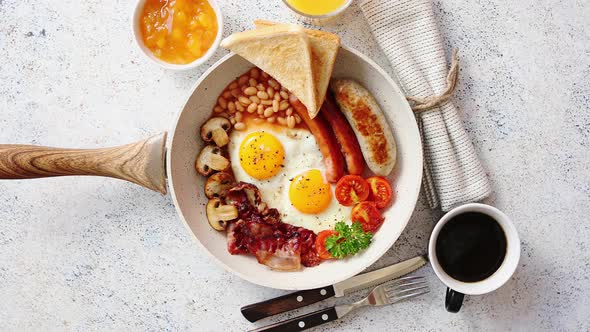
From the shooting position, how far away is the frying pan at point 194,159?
8.32 feet

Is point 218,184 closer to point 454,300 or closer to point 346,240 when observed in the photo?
point 346,240

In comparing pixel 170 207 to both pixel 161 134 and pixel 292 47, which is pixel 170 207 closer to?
pixel 161 134

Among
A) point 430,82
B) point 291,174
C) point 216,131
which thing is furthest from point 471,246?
point 216,131

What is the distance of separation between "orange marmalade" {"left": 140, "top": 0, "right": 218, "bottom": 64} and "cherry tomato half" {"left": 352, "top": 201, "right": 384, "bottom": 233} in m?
1.00

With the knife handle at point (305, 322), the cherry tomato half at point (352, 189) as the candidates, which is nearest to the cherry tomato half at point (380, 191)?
the cherry tomato half at point (352, 189)

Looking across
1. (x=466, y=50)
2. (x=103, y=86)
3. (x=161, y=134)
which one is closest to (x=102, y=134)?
(x=103, y=86)

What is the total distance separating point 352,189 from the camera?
2633mm

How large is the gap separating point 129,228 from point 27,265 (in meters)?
0.55

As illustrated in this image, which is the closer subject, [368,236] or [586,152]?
[368,236]

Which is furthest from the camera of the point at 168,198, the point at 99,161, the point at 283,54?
the point at 168,198

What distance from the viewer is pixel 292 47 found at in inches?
96.3

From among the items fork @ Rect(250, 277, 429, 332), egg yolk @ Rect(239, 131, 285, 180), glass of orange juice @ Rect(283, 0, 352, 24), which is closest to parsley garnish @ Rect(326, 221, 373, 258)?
fork @ Rect(250, 277, 429, 332)

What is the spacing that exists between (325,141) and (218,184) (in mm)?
522

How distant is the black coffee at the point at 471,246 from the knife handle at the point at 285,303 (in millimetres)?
570
